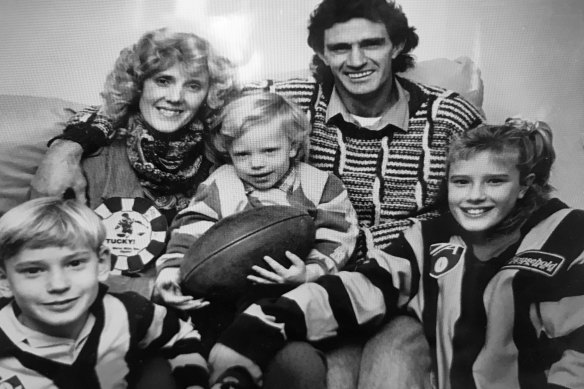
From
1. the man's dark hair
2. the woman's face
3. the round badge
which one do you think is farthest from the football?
the man's dark hair

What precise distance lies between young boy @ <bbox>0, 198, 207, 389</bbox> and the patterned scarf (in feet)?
0.58

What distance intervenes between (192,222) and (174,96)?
0.25m

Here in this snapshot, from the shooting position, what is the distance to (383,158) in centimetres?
131

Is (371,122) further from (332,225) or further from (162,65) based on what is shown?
(162,65)

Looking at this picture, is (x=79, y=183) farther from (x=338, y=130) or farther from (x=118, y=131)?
(x=338, y=130)

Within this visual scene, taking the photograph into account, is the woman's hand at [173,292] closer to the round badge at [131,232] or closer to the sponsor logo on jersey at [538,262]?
the round badge at [131,232]

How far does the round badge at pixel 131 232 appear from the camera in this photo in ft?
4.07

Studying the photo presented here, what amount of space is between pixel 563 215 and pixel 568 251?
74 mm

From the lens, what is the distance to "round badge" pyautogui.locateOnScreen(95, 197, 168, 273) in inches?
48.8

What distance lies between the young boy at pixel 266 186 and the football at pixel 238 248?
5cm

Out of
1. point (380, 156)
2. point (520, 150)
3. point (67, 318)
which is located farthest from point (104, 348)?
point (520, 150)

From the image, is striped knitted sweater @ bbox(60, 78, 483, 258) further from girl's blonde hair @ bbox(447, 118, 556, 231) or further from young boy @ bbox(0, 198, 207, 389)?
young boy @ bbox(0, 198, 207, 389)

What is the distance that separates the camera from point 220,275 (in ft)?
3.71

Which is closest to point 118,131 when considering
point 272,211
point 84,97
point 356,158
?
point 84,97
